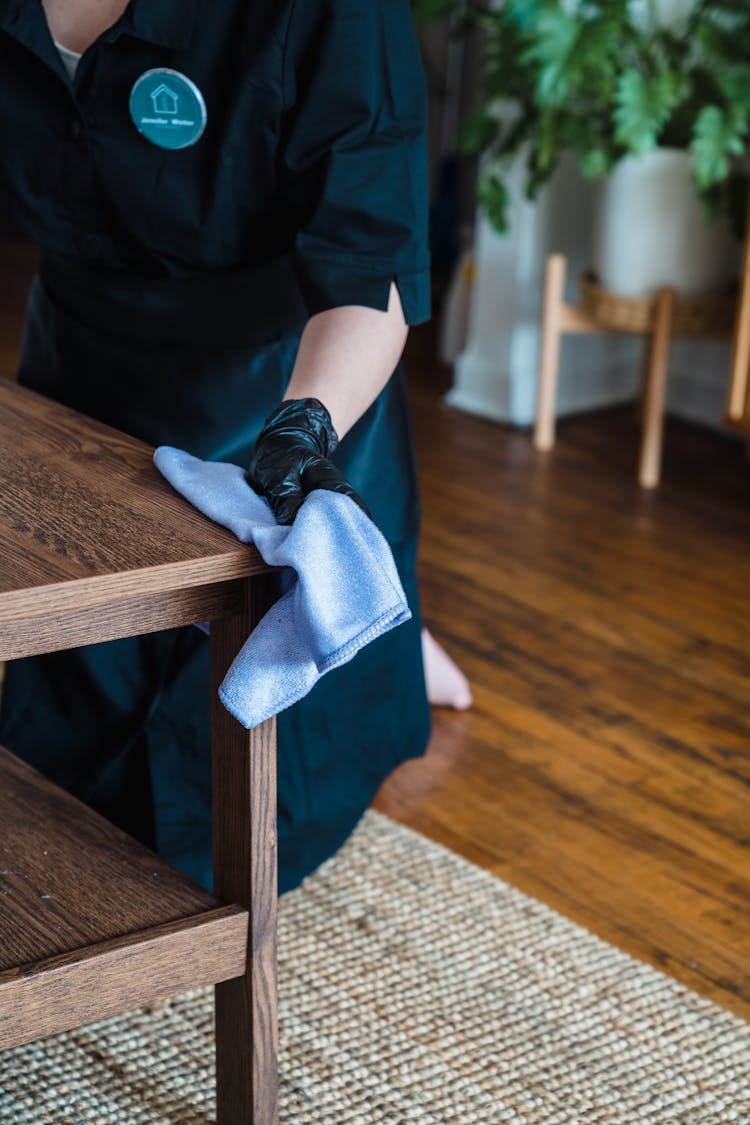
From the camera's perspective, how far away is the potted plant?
2.78 metres

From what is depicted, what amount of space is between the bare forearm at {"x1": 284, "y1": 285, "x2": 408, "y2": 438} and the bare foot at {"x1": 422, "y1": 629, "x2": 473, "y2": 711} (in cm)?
85

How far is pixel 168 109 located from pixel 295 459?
0.45 m

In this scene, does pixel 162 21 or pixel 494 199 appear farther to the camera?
pixel 494 199

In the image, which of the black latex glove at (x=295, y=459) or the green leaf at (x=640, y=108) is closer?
the black latex glove at (x=295, y=459)

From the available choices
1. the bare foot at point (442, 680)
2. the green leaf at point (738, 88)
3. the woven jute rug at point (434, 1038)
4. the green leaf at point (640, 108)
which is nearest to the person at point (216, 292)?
the woven jute rug at point (434, 1038)

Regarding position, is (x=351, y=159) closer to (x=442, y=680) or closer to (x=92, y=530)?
(x=92, y=530)

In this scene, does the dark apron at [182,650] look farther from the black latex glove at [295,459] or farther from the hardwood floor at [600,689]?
the black latex glove at [295,459]

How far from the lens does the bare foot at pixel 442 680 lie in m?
2.05

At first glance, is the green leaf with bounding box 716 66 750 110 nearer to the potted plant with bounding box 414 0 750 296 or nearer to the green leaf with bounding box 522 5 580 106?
the potted plant with bounding box 414 0 750 296

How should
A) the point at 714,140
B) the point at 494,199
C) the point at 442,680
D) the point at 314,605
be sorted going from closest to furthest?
the point at 314,605, the point at 442,680, the point at 714,140, the point at 494,199

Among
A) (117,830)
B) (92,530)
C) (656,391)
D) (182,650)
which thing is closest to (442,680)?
(182,650)

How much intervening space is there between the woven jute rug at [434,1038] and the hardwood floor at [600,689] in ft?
0.30

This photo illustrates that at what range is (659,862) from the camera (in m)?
1.72

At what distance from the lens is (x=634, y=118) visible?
2775 mm
